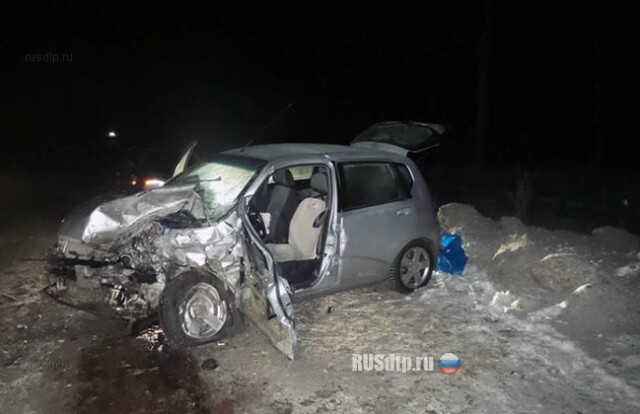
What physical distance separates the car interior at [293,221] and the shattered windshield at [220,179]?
25 centimetres

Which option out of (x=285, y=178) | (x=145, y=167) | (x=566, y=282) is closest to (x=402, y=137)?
(x=285, y=178)

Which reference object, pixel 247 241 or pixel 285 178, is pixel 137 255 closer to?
pixel 247 241

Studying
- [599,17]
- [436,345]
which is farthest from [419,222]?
[599,17]

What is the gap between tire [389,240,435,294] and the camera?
19.8 feet

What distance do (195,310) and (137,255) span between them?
0.71 m

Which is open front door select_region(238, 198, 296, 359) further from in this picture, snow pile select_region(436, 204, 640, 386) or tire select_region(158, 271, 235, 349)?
snow pile select_region(436, 204, 640, 386)

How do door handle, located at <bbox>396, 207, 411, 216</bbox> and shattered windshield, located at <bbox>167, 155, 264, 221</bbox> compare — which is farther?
door handle, located at <bbox>396, 207, 411, 216</bbox>

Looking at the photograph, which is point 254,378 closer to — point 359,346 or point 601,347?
point 359,346

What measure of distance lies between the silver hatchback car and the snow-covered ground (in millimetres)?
348

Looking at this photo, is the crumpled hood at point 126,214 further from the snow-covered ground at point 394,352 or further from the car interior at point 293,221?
the snow-covered ground at point 394,352

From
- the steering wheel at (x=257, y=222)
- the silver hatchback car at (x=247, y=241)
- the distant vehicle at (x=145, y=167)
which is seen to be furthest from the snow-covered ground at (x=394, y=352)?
the distant vehicle at (x=145, y=167)

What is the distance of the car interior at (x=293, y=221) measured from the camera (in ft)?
17.8

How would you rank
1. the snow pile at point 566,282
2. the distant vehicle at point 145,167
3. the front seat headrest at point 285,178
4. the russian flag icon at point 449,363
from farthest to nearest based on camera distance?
the distant vehicle at point 145,167, the front seat headrest at point 285,178, the snow pile at point 566,282, the russian flag icon at point 449,363

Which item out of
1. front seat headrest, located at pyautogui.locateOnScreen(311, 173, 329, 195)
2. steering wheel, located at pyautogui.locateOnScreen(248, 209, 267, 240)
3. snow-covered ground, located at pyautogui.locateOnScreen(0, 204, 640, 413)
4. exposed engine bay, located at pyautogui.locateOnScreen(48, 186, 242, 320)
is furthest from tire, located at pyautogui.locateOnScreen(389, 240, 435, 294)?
exposed engine bay, located at pyautogui.locateOnScreen(48, 186, 242, 320)
